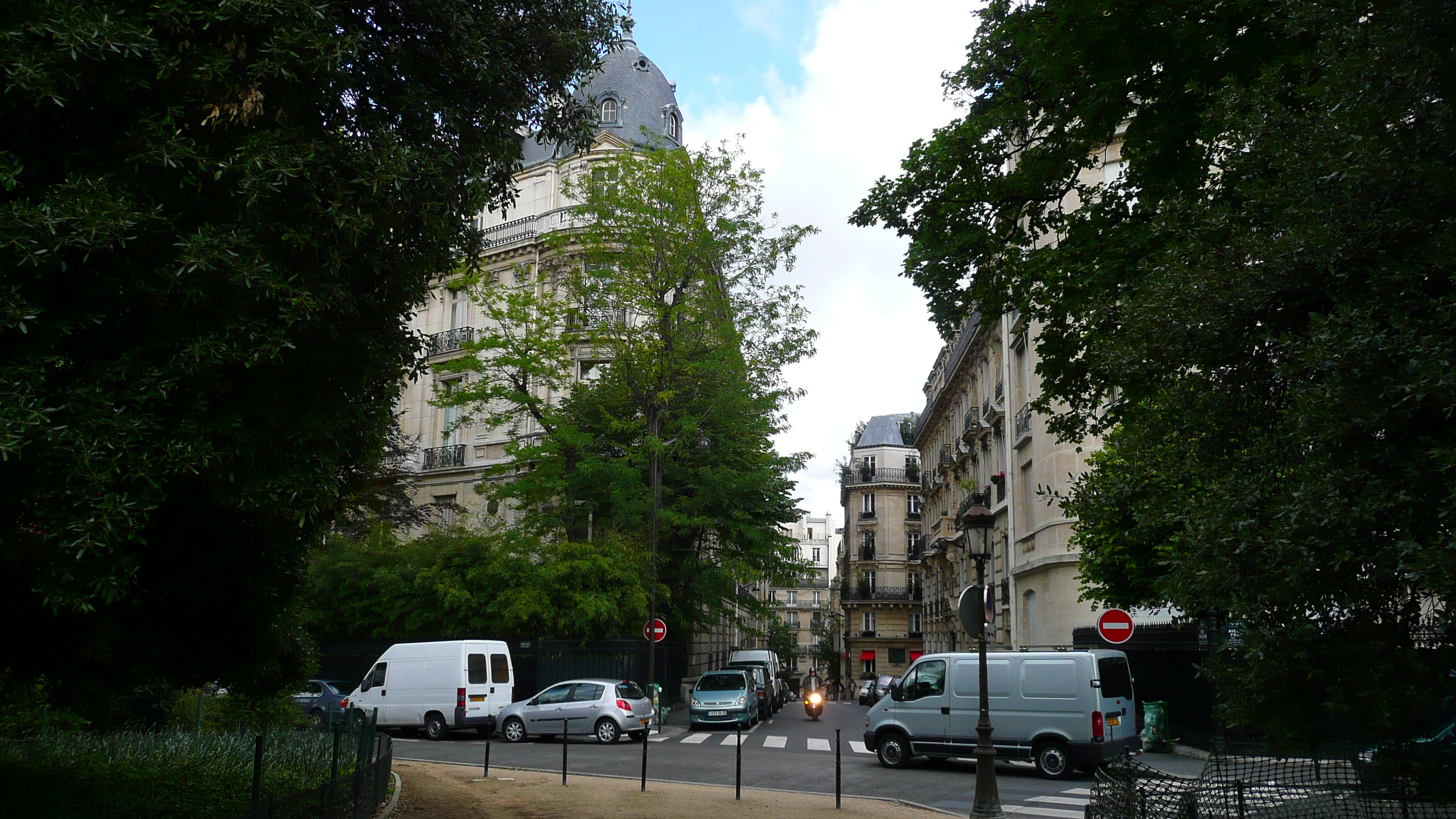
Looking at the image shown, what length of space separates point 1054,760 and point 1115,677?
1708 mm

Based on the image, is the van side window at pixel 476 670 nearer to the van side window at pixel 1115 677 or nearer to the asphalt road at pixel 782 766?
the asphalt road at pixel 782 766

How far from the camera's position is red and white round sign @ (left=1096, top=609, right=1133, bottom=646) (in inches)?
728

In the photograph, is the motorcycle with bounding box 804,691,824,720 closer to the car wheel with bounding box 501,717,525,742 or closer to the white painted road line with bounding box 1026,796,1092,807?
the car wheel with bounding box 501,717,525,742

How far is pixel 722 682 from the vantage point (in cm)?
2819

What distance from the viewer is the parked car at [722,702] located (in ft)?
89.1

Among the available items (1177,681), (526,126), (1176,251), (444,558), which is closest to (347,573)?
(444,558)

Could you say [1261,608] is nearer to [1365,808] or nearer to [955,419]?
[1365,808]

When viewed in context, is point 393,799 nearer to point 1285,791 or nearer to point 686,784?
point 686,784

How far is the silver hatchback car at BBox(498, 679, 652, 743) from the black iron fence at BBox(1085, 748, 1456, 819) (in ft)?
55.1

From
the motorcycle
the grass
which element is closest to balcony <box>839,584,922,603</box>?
the motorcycle

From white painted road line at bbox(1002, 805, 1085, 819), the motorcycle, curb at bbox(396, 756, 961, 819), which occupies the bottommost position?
the motorcycle

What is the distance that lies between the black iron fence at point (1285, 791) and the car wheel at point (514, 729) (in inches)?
724

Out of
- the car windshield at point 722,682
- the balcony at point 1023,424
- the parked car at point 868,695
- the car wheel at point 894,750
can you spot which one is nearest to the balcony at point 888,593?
the parked car at point 868,695

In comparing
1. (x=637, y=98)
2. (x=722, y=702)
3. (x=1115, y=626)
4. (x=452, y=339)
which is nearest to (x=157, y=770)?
(x=1115, y=626)
